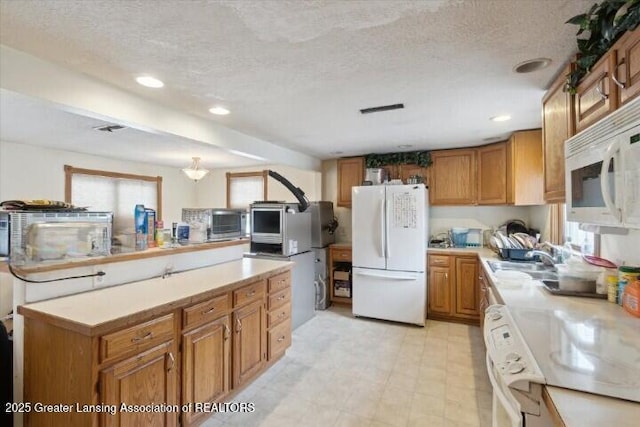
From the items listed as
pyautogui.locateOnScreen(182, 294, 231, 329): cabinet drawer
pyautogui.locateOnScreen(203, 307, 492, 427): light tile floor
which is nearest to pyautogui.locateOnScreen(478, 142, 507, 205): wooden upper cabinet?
pyautogui.locateOnScreen(203, 307, 492, 427): light tile floor

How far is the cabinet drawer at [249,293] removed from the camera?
2.25 meters

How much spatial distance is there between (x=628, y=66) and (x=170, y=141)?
434 centimetres

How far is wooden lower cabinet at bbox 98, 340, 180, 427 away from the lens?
1.42 metres

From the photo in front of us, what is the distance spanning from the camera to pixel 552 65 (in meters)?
1.73

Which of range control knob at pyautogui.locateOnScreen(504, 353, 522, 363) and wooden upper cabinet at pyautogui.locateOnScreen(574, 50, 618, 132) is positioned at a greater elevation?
wooden upper cabinet at pyautogui.locateOnScreen(574, 50, 618, 132)

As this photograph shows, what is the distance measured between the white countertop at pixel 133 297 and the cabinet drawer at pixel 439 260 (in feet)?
7.31

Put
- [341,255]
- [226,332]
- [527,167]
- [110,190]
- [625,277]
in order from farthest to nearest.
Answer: [110,190], [341,255], [527,167], [226,332], [625,277]

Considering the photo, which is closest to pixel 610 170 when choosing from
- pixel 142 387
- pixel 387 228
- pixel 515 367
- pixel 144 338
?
pixel 515 367

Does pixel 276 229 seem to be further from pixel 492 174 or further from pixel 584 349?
pixel 584 349

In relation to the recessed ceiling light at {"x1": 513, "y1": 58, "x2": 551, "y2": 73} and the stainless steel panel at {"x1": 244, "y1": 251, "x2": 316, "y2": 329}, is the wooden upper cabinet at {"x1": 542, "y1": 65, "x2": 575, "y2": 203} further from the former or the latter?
the stainless steel panel at {"x1": 244, "y1": 251, "x2": 316, "y2": 329}

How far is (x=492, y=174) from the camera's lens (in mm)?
3760

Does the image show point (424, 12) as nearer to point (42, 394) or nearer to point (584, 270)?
point (584, 270)

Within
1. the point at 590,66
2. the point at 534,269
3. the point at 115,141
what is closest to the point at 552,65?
the point at 590,66

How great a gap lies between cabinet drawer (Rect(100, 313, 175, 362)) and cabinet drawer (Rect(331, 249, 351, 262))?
291 centimetres
